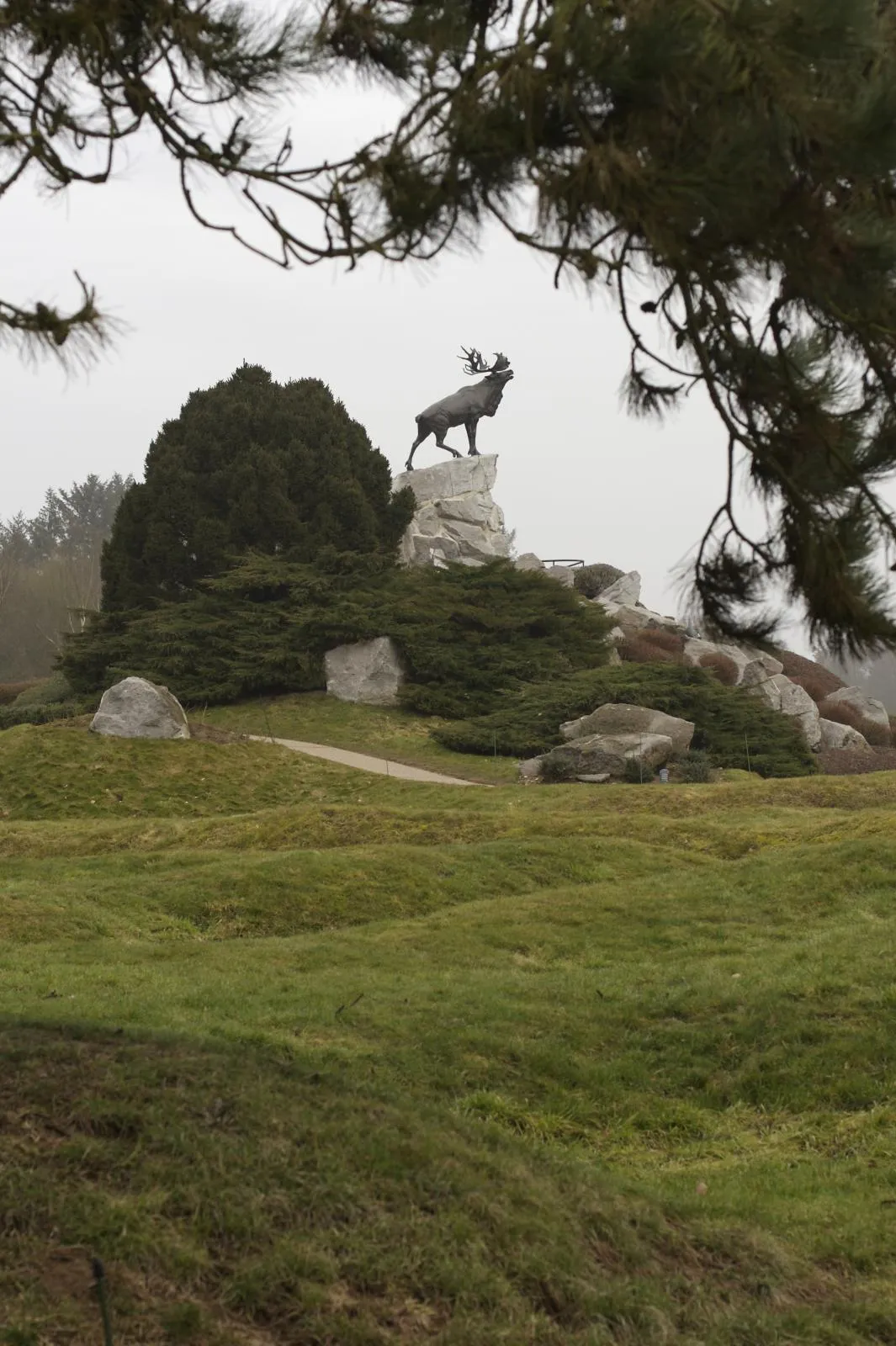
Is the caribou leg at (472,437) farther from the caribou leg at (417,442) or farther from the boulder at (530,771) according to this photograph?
the boulder at (530,771)

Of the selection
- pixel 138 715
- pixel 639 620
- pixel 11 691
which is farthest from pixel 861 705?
pixel 11 691

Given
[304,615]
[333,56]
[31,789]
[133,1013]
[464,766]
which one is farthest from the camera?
[304,615]

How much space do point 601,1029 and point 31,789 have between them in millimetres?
14129

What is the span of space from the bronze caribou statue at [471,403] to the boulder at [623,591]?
726cm

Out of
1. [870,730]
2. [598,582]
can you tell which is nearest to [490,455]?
[598,582]

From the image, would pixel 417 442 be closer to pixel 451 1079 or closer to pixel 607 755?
pixel 607 755

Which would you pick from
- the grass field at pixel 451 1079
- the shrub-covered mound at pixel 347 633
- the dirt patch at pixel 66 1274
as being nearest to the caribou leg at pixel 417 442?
the shrub-covered mound at pixel 347 633

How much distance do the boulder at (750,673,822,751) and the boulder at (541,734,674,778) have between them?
8204mm

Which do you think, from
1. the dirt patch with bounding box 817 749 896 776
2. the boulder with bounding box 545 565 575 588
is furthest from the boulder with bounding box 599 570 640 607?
the dirt patch with bounding box 817 749 896 776

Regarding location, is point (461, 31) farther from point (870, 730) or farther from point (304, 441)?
point (870, 730)

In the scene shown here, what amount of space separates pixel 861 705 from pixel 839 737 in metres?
6.02

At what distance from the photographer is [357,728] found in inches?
1144

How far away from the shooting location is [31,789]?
21484mm

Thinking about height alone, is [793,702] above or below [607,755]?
above
